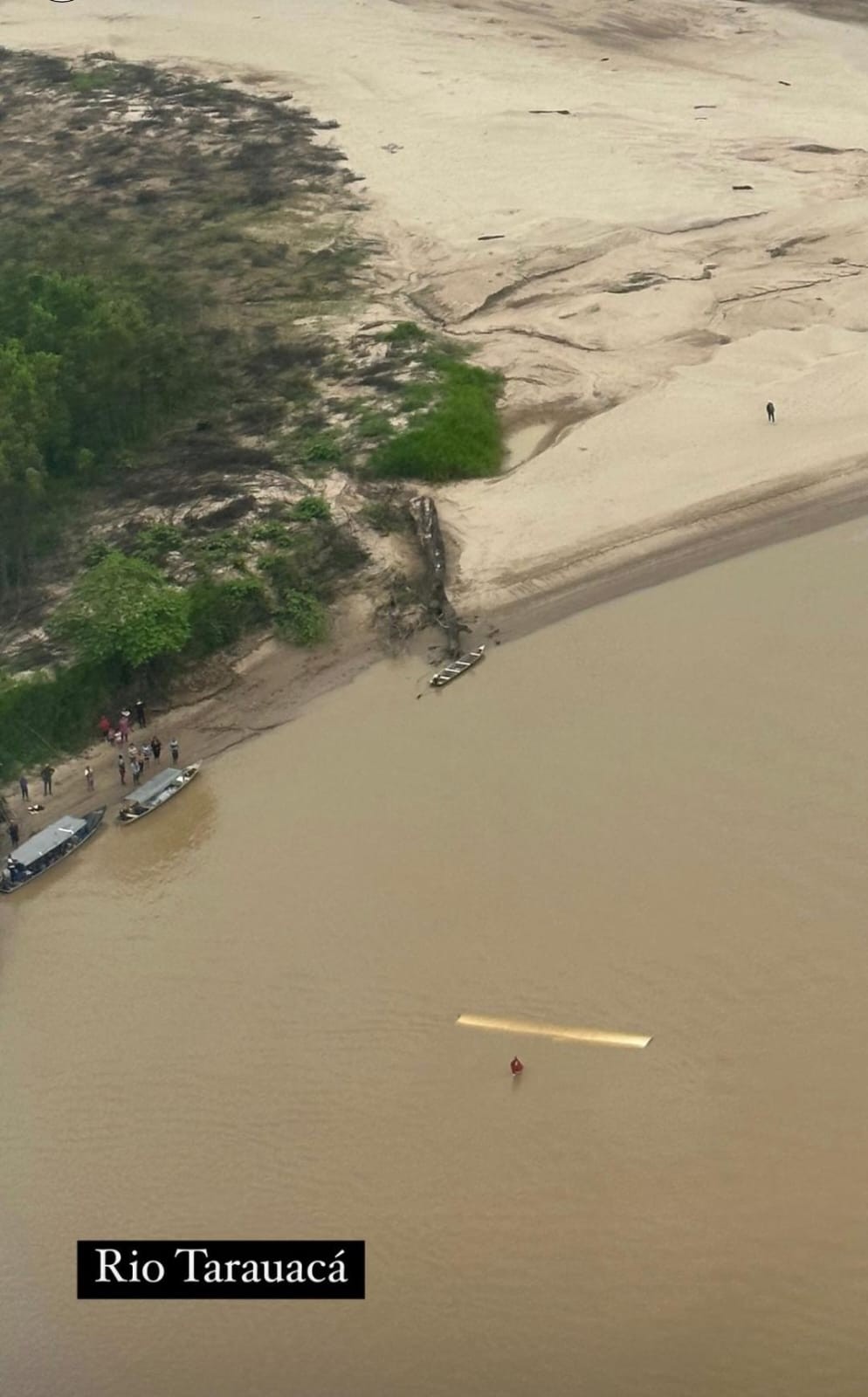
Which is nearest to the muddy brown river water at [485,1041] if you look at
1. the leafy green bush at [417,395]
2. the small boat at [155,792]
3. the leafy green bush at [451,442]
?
the small boat at [155,792]

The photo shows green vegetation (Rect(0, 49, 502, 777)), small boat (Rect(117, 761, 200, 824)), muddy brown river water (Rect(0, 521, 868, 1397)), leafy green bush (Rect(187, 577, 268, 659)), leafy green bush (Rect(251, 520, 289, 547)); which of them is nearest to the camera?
muddy brown river water (Rect(0, 521, 868, 1397))

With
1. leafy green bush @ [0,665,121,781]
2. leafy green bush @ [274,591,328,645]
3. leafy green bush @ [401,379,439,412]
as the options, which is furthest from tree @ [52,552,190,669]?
leafy green bush @ [401,379,439,412]

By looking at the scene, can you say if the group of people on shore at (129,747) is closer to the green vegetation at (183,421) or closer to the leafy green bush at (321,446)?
the green vegetation at (183,421)

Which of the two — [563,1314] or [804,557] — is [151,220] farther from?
[563,1314]

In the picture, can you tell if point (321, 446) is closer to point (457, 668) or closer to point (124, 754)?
point (457, 668)

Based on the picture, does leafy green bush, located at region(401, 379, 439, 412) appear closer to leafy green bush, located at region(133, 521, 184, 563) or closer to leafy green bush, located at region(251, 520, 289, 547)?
leafy green bush, located at region(251, 520, 289, 547)

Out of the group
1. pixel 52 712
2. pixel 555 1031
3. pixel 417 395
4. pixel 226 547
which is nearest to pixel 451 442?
pixel 417 395
